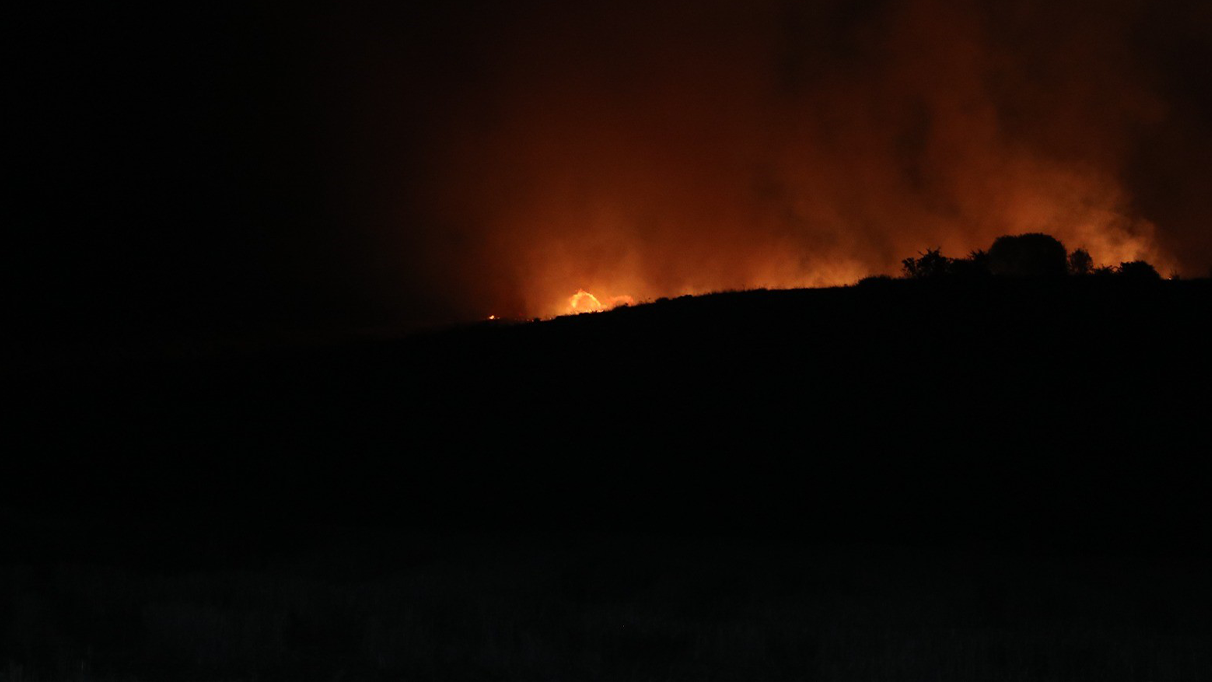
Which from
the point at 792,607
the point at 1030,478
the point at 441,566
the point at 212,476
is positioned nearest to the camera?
A: the point at 792,607

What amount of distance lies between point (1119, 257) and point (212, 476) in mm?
34895

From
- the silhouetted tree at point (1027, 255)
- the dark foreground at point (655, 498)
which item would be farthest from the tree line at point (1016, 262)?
the dark foreground at point (655, 498)

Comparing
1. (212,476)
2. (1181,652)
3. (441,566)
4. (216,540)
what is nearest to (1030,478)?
(1181,652)

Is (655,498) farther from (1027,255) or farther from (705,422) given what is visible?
(1027,255)

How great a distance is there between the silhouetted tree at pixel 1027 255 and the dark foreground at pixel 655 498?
636 cm

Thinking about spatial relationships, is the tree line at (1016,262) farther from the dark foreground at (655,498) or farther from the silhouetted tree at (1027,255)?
the dark foreground at (655,498)

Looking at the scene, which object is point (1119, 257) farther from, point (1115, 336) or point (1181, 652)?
point (1181, 652)

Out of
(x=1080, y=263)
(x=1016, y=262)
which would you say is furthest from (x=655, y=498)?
(x=1080, y=263)

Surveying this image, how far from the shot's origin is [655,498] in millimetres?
12195

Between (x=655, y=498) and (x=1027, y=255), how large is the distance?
1523 cm

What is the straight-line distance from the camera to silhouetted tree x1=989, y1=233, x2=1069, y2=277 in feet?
76.9

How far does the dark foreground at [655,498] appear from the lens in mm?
6379

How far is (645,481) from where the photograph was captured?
12.5 metres

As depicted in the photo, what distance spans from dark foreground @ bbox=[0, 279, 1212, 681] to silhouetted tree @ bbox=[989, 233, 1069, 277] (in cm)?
636
